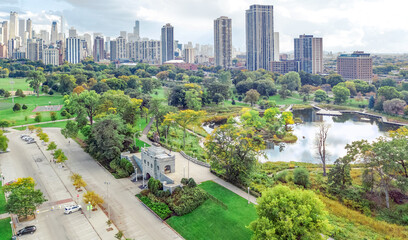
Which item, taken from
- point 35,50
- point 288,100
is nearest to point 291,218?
point 288,100

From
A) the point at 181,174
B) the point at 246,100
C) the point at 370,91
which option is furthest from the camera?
the point at 370,91

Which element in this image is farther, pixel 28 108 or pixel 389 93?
pixel 389 93

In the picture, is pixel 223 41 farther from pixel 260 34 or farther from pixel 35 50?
pixel 35 50

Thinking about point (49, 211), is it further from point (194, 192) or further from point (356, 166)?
point (356, 166)

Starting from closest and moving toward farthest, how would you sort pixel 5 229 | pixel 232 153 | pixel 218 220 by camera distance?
pixel 5 229 → pixel 218 220 → pixel 232 153

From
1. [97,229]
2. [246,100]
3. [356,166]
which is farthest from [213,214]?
[246,100]

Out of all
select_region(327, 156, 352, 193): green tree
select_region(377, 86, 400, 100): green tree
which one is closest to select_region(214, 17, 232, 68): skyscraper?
select_region(377, 86, 400, 100): green tree

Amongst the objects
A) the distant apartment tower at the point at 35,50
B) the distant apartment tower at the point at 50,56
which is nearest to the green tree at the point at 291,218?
the distant apartment tower at the point at 50,56
